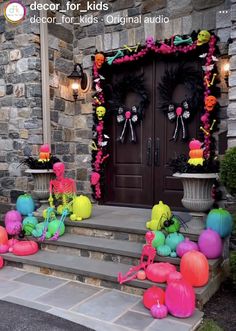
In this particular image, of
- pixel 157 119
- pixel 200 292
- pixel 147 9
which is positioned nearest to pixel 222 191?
pixel 157 119

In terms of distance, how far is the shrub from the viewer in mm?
2710

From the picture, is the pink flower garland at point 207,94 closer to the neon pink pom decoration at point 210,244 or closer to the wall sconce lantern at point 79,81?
the neon pink pom decoration at point 210,244

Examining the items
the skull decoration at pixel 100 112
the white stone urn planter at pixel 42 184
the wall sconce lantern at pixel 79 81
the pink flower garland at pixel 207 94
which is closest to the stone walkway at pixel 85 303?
the white stone urn planter at pixel 42 184

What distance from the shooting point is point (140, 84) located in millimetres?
4855

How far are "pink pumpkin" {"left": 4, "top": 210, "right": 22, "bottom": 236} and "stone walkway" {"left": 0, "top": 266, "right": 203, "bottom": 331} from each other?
2.06 ft

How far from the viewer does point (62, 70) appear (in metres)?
5.16

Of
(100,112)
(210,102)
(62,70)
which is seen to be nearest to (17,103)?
(62,70)

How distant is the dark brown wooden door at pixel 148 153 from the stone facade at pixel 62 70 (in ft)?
1.43

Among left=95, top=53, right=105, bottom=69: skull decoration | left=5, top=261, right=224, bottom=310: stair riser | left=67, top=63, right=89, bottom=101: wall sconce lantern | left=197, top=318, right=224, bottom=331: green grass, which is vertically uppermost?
left=95, top=53, right=105, bottom=69: skull decoration

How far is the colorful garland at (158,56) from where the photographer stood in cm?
420

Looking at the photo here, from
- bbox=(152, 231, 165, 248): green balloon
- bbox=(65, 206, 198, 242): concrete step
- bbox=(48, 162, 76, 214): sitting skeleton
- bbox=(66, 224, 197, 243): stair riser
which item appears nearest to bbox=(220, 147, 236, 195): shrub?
bbox=(65, 206, 198, 242): concrete step

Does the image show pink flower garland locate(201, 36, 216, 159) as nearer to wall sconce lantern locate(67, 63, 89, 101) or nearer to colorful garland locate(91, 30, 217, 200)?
colorful garland locate(91, 30, 217, 200)

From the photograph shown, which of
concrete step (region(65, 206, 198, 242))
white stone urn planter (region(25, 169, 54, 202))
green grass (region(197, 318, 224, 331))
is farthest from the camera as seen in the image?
white stone urn planter (region(25, 169, 54, 202))

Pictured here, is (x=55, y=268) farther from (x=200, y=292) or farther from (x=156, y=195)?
(x=156, y=195)
